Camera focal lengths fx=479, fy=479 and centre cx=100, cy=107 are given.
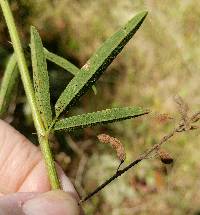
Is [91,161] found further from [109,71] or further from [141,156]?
[141,156]

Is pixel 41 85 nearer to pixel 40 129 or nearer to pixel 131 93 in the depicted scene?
pixel 40 129

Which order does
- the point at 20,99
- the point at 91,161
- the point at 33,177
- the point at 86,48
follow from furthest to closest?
the point at 86,48, the point at 91,161, the point at 20,99, the point at 33,177

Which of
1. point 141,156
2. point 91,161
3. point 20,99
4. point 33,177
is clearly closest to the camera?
point 141,156

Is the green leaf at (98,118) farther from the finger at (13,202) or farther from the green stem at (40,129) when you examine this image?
the finger at (13,202)

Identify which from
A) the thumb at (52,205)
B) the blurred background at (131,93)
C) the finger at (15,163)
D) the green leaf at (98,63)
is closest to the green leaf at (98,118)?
the green leaf at (98,63)

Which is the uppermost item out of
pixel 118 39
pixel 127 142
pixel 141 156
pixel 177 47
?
pixel 118 39

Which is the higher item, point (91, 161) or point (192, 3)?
point (192, 3)

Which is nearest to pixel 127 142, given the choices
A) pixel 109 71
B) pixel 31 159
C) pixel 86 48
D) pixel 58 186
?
pixel 109 71

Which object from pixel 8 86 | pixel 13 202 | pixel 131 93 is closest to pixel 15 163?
pixel 8 86
